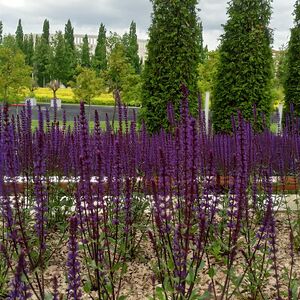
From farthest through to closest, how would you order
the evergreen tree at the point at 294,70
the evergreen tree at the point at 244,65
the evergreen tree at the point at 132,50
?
the evergreen tree at the point at 132,50 < the evergreen tree at the point at 294,70 < the evergreen tree at the point at 244,65

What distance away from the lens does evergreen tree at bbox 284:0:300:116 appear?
564 inches

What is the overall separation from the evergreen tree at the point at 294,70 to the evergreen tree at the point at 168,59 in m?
3.43

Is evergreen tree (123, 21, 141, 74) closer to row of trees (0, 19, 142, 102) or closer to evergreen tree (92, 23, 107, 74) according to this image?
row of trees (0, 19, 142, 102)

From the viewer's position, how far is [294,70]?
14.5 meters

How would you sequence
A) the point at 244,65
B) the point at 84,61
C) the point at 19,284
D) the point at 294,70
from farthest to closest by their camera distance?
1. the point at 84,61
2. the point at 294,70
3. the point at 244,65
4. the point at 19,284

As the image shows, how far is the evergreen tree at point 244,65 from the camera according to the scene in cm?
1294

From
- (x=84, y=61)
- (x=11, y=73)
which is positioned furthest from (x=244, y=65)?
(x=84, y=61)

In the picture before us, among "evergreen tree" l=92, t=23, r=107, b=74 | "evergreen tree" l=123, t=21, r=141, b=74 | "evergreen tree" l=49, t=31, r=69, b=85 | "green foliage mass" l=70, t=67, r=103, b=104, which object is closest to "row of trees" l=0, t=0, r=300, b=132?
"green foliage mass" l=70, t=67, r=103, b=104

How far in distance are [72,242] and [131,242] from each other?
253 centimetres

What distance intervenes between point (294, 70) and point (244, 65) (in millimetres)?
2338

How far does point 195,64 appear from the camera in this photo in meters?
13.0

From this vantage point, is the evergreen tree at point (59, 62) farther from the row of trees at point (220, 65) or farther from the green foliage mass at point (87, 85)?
the row of trees at point (220, 65)

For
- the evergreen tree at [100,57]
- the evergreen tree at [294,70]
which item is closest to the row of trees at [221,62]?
the evergreen tree at [294,70]

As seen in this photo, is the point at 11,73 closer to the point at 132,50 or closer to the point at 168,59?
the point at 168,59
